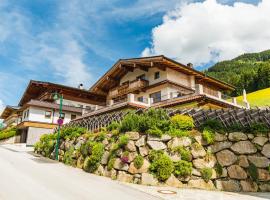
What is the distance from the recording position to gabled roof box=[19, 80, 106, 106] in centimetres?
3997

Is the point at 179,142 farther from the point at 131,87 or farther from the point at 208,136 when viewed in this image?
the point at 131,87

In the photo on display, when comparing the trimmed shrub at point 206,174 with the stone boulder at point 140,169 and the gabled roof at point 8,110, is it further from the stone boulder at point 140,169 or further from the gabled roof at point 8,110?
the gabled roof at point 8,110

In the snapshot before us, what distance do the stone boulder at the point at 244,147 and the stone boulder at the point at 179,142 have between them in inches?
85.3

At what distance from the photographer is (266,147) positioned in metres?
11.5

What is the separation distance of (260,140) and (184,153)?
381 cm

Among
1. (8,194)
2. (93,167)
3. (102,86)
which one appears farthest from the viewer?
(102,86)

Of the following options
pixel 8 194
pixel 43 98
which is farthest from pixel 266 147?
pixel 43 98

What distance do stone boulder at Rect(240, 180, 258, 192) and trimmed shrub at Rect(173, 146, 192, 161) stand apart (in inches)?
103

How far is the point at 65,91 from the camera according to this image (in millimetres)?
41188

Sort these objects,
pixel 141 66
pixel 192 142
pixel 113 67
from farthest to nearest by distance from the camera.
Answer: pixel 113 67
pixel 141 66
pixel 192 142

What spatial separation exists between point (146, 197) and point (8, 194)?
15.1 ft

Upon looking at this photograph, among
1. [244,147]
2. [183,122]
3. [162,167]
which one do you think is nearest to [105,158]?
[162,167]

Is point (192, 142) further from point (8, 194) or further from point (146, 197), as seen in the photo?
point (8, 194)

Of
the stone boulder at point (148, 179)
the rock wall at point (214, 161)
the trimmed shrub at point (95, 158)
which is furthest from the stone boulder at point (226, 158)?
the trimmed shrub at point (95, 158)
